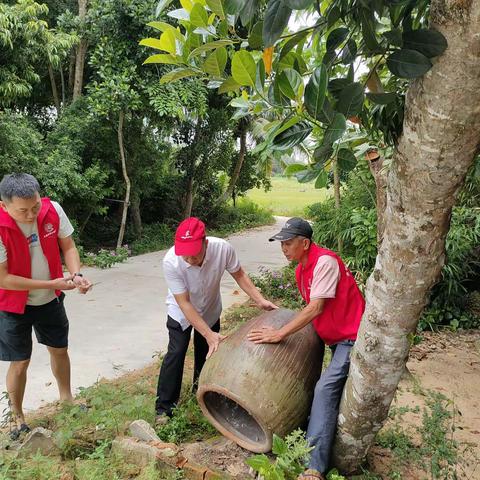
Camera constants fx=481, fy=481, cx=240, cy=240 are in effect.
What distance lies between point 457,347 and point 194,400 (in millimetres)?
3271

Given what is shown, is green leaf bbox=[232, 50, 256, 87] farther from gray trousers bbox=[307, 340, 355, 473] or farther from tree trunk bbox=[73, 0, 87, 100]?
tree trunk bbox=[73, 0, 87, 100]

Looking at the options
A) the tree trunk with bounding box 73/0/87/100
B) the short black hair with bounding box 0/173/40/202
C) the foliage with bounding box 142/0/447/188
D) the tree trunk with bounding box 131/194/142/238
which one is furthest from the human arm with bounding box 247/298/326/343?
the tree trunk with bounding box 131/194/142/238

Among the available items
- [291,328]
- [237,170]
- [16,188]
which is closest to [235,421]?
[291,328]

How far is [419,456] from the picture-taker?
2352 mm

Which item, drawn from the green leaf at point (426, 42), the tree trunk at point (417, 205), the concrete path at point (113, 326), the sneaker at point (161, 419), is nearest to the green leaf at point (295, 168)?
the tree trunk at point (417, 205)

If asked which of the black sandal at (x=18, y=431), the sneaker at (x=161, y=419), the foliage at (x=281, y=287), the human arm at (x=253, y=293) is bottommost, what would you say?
the foliage at (x=281, y=287)

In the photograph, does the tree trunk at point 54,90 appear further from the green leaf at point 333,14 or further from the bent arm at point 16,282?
the green leaf at point 333,14

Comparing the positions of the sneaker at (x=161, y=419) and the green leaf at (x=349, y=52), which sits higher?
the green leaf at (x=349, y=52)

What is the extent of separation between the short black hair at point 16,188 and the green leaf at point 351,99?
73.3 inches

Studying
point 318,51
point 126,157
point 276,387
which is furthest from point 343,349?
point 126,157

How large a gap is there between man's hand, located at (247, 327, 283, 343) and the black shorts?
4.31 ft

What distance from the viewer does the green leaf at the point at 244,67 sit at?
138cm

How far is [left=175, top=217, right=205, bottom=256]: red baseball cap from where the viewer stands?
106 inches

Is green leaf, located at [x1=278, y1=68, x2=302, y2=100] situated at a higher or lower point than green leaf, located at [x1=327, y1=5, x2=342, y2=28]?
lower
